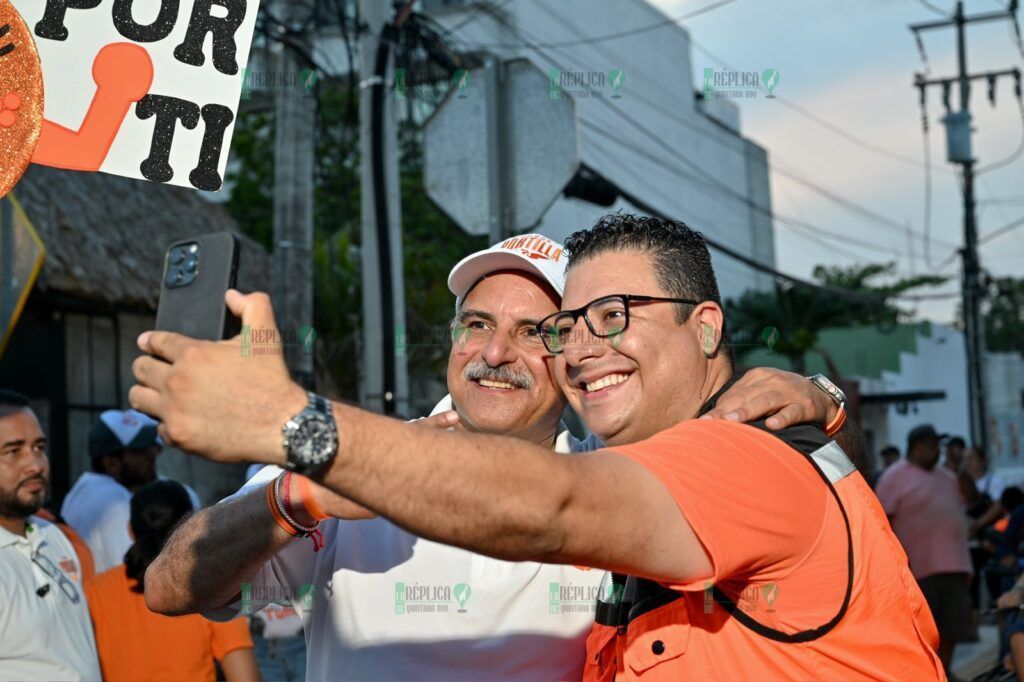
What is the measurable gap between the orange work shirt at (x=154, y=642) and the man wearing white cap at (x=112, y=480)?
5.63ft

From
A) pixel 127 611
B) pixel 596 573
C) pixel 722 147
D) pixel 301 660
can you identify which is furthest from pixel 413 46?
pixel 722 147

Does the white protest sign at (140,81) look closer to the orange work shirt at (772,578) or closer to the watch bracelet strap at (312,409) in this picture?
the watch bracelet strap at (312,409)

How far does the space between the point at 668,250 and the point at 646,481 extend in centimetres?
80

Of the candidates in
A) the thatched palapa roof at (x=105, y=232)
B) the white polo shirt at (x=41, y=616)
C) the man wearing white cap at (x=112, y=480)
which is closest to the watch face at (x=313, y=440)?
the white polo shirt at (x=41, y=616)

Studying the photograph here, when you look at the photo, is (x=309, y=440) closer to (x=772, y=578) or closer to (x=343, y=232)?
(x=772, y=578)

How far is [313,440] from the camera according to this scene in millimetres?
1588

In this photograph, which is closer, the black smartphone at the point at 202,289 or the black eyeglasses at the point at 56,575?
the black smartphone at the point at 202,289

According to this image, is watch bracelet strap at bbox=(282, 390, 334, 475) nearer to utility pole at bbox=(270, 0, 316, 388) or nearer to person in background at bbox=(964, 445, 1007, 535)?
utility pole at bbox=(270, 0, 316, 388)

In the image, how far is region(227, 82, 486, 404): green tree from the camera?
15.9 m

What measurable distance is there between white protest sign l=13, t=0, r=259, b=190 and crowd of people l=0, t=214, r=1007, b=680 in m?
0.76

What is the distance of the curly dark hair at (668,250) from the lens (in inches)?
96.7

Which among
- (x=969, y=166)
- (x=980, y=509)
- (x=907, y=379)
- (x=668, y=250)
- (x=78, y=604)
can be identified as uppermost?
(x=969, y=166)

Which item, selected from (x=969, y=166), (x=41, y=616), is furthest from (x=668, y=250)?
(x=969, y=166)

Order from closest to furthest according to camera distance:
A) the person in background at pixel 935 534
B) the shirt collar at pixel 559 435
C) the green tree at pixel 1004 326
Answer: the shirt collar at pixel 559 435 → the person in background at pixel 935 534 → the green tree at pixel 1004 326
